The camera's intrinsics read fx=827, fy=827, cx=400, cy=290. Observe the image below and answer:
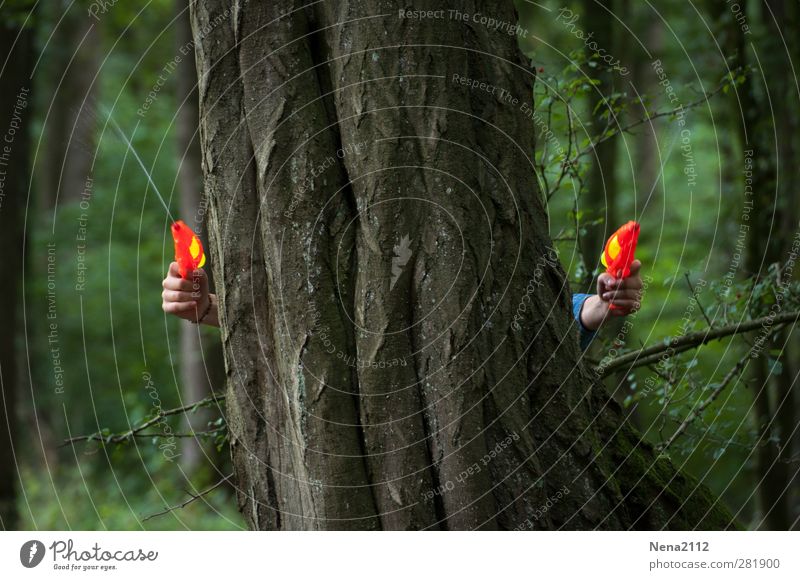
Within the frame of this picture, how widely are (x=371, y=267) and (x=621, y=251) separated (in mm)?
706

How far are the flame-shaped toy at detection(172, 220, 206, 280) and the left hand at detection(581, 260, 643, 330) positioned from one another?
1142 millimetres

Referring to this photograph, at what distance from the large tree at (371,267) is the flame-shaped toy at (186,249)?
12 centimetres

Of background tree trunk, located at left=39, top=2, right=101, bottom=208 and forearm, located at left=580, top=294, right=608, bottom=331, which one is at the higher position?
background tree trunk, located at left=39, top=2, right=101, bottom=208

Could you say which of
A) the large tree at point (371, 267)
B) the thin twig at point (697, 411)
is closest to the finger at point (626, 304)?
the large tree at point (371, 267)

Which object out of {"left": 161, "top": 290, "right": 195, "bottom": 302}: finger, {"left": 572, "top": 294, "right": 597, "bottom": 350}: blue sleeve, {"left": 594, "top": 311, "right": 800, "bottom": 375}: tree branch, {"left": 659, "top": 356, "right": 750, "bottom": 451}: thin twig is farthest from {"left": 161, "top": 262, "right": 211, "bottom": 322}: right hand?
{"left": 659, "top": 356, "right": 750, "bottom": 451}: thin twig

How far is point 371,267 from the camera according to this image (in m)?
2.06

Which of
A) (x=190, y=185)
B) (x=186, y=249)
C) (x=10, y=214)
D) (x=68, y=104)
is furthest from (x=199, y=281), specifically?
(x=68, y=104)

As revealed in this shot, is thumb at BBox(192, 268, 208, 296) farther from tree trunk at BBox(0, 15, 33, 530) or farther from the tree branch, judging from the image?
tree trunk at BBox(0, 15, 33, 530)

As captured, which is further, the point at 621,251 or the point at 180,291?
the point at 180,291

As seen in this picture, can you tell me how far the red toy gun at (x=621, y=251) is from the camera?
87.4 inches

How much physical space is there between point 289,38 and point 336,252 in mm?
552

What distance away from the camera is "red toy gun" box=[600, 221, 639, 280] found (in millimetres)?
2221

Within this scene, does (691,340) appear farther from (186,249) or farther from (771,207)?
(771,207)
